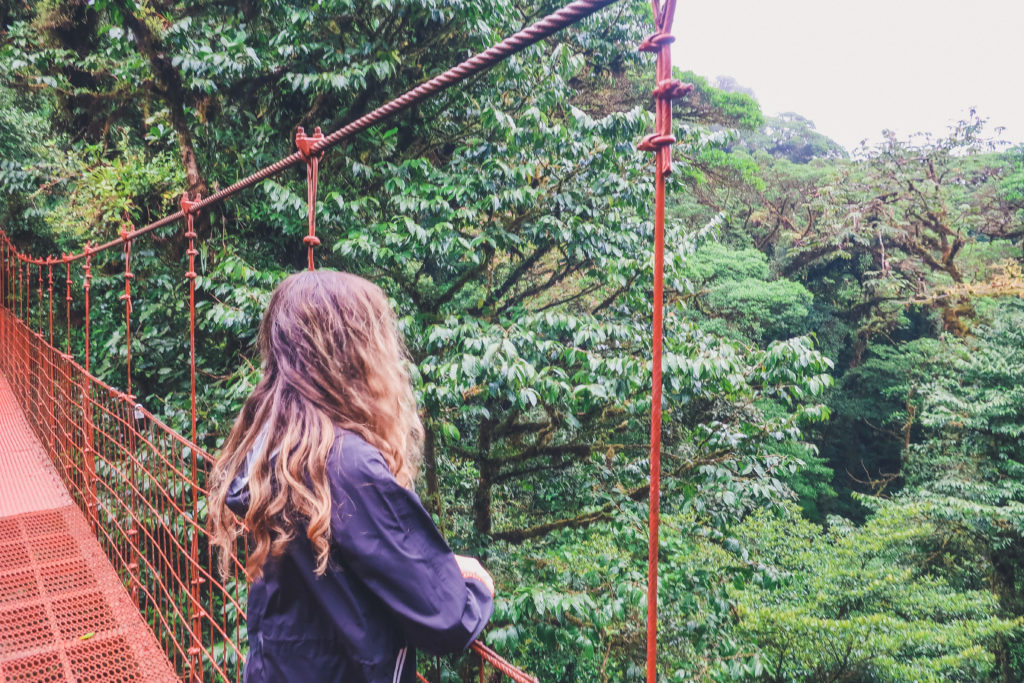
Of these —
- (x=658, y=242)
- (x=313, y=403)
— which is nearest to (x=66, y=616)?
(x=313, y=403)

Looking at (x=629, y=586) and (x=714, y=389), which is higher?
(x=714, y=389)

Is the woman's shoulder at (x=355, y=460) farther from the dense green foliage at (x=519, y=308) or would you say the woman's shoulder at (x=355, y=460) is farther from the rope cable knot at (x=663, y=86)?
the dense green foliage at (x=519, y=308)

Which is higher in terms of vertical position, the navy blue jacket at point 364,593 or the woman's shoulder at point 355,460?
the woman's shoulder at point 355,460

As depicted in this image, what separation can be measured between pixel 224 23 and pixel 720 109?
251 inches

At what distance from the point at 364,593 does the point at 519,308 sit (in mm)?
2843

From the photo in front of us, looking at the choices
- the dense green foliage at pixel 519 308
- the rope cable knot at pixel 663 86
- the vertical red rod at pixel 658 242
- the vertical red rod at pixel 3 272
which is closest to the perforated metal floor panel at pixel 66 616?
the dense green foliage at pixel 519 308

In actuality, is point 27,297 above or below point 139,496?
above

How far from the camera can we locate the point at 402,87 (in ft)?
11.9

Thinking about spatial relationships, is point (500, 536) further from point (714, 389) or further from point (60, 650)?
point (60, 650)

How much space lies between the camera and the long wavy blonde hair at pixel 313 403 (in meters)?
0.69

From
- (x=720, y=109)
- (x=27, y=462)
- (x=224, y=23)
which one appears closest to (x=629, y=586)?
(x=27, y=462)

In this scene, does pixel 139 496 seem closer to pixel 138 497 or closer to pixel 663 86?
pixel 138 497

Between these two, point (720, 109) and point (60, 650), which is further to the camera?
point (720, 109)

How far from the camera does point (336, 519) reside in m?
0.67
